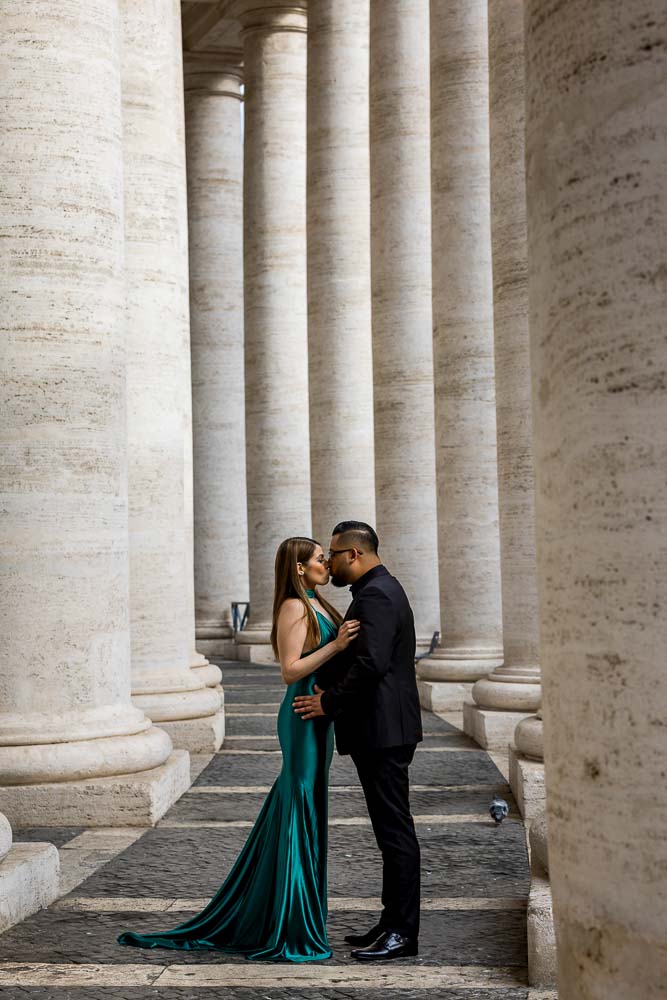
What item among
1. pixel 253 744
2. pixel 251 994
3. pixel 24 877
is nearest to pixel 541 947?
pixel 251 994

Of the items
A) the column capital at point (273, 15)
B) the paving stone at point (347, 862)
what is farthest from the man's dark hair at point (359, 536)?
the column capital at point (273, 15)

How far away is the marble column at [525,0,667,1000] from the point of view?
1283 cm

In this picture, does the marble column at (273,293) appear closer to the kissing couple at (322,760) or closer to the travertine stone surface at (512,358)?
the travertine stone surface at (512,358)

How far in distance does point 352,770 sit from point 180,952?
2527 centimetres

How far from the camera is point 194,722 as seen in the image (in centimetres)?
5175

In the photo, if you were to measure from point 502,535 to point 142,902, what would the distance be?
2636 centimetres

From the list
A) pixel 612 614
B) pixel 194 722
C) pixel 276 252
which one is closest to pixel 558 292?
pixel 612 614

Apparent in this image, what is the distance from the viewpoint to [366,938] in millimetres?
26484

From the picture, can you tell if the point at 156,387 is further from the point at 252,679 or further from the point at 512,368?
the point at 252,679

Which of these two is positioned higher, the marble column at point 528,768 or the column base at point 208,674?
the column base at point 208,674

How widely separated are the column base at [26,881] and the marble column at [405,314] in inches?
→ 2045

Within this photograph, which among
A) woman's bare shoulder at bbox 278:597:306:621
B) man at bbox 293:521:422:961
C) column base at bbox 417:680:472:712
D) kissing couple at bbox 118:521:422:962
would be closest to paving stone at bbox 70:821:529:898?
kissing couple at bbox 118:521:422:962

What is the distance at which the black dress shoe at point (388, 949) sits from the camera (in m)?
25.8

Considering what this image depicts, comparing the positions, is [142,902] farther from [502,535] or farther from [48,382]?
[502,535]
